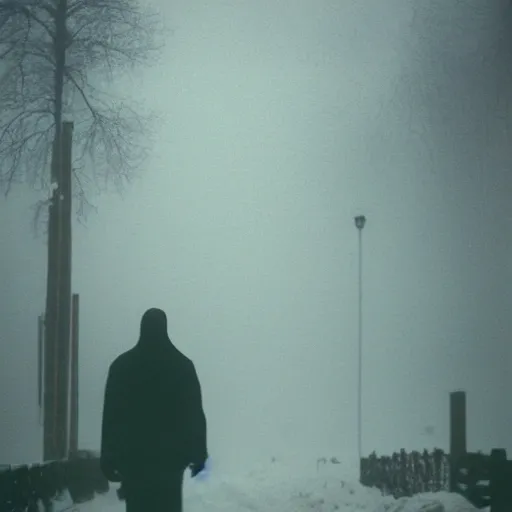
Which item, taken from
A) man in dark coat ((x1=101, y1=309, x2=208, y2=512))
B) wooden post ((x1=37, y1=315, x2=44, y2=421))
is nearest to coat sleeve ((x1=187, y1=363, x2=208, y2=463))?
man in dark coat ((x1=101, y1=309, x2=208, y2=512))

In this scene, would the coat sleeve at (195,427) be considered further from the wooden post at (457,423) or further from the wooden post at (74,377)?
the wooden post at (457,423)

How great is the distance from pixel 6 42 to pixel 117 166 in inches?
58.2

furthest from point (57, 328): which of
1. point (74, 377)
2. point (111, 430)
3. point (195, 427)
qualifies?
point (195, 427)

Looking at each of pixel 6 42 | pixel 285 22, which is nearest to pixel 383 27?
pixel 285 22

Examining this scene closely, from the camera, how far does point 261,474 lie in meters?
7.67

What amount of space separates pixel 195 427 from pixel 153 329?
595 mm

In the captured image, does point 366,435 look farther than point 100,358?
Yes

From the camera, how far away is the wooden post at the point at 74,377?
7242mm

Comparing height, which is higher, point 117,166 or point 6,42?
point 6,42

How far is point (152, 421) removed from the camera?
16.1ft

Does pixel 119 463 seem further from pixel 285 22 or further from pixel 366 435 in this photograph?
pixel 285 22

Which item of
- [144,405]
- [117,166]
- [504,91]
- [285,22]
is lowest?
[144,405]

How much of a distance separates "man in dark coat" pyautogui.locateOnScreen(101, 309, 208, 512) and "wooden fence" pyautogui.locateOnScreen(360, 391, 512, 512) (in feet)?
7.57

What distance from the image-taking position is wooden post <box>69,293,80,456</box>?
23.8 ft
